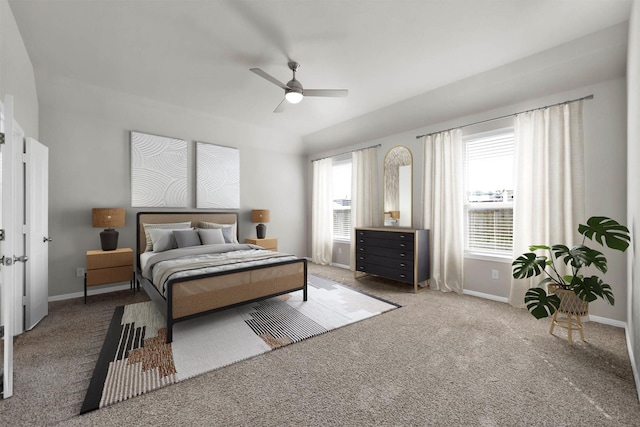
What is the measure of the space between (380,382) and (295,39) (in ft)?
10.4

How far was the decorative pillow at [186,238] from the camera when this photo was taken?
4027mm

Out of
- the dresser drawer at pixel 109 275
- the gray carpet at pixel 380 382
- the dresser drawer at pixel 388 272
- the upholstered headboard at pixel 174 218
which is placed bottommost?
the gray carpet at pixel 380 382

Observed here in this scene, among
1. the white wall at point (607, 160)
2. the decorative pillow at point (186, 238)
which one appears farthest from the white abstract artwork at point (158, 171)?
the white wall at point (607, 160)

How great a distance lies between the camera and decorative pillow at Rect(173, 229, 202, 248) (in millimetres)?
4027

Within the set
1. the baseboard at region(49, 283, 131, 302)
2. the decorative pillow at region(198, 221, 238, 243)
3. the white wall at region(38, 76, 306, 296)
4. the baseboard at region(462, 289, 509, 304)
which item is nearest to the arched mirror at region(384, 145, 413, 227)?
the baseboard at region(462, 289, 509, 304)

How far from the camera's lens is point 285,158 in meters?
6.26

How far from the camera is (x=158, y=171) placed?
4504 millimetres

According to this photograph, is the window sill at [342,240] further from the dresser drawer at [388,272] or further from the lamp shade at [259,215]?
the lamp shade at [259,215]

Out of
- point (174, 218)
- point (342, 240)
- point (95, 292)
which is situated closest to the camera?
point (95, 292)

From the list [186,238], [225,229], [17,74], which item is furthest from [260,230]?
[17,74]

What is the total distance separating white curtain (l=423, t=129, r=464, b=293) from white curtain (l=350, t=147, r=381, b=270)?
3.51 feet

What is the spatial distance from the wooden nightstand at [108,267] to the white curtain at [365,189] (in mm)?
3713

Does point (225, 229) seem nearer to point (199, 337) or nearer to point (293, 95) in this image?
point (199, 337)

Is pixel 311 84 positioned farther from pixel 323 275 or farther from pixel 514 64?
pixel 323 275
